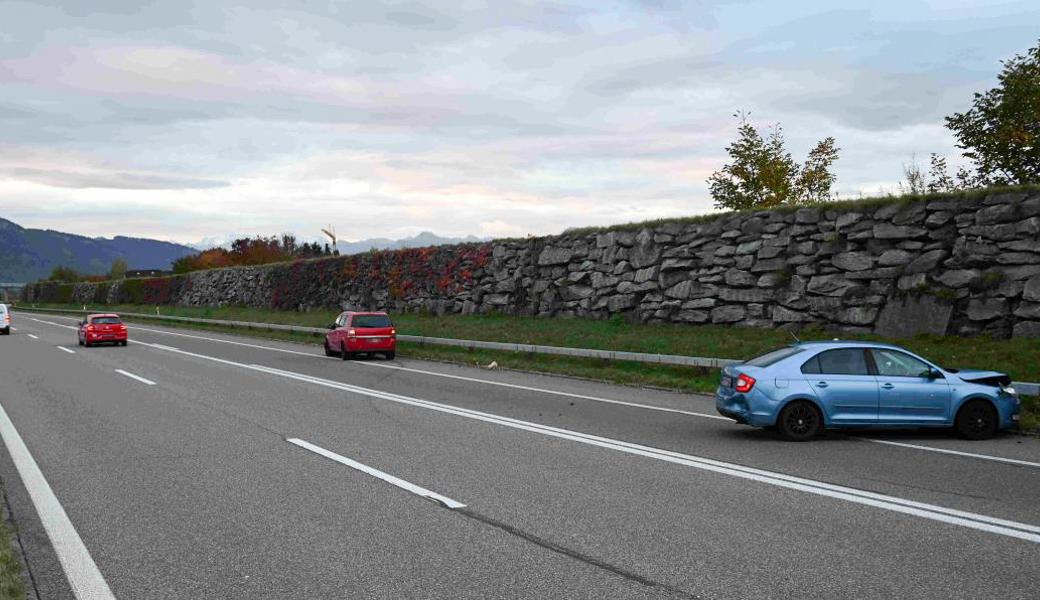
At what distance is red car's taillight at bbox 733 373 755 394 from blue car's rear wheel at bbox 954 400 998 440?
8.98 feet

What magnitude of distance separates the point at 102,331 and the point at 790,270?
25.3 m

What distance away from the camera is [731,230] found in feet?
77.7

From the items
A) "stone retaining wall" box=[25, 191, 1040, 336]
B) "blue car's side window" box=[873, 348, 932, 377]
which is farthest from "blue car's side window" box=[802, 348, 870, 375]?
"stone retaining wall" box=[25, 191, 1040, 336]

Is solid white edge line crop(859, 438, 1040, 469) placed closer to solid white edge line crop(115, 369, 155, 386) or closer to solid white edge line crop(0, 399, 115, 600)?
solid white edge line crop(0, 399, 115, 600)

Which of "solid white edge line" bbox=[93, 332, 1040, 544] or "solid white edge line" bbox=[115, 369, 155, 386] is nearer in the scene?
"solid white edge line" bbox=[93, 332, 1040, 544]

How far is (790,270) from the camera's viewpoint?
21766 millimetres

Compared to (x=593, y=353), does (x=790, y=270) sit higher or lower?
higher

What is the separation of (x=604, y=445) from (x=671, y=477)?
1.99 metres

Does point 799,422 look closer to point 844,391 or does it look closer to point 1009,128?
point 844,391

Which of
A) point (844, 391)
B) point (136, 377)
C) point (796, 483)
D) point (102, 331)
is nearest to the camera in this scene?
point (796, 483)

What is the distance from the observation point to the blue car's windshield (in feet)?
37.0

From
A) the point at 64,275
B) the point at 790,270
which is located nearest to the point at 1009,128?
the point at 790,270

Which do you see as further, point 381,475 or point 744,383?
point 744,383

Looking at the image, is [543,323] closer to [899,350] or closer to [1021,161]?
[1021,161]
